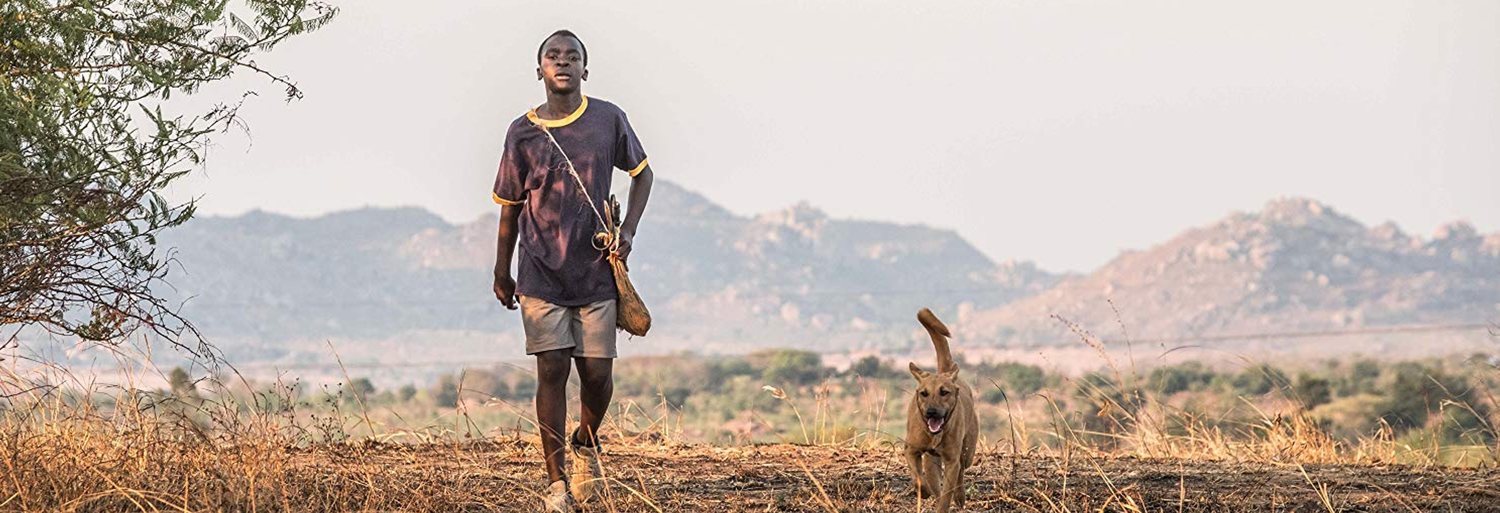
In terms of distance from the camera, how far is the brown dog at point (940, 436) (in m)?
6.34

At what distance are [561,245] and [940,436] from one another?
1.46 m

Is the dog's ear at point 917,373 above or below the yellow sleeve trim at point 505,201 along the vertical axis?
below

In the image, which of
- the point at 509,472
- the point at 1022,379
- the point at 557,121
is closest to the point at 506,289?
the point at 557,121

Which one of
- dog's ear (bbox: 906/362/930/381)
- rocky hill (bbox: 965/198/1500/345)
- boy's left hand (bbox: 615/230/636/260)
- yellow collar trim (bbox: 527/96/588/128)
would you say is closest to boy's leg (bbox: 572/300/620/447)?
boy's left hand (bbox: 615/230/636/260)

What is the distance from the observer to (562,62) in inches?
258

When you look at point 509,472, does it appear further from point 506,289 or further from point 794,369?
point 794,369

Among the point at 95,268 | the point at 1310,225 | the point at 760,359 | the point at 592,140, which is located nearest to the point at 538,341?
the point at 592,140

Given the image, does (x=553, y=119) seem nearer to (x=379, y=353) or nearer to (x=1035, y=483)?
(x=1035, y=483)

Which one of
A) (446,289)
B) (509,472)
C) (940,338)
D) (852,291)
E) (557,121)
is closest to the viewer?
(557,121)

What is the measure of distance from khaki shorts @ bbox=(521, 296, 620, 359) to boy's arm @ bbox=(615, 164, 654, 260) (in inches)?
8.1

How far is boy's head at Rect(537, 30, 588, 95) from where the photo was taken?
21.5 ft

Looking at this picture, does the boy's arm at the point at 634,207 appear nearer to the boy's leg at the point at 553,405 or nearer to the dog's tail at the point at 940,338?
the boy's leg at the point at 553,405

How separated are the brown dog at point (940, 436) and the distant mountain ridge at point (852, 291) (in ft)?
478

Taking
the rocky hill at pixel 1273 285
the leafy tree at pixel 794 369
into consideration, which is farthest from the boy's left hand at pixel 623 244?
the rocky hill at pixel 1273 285
